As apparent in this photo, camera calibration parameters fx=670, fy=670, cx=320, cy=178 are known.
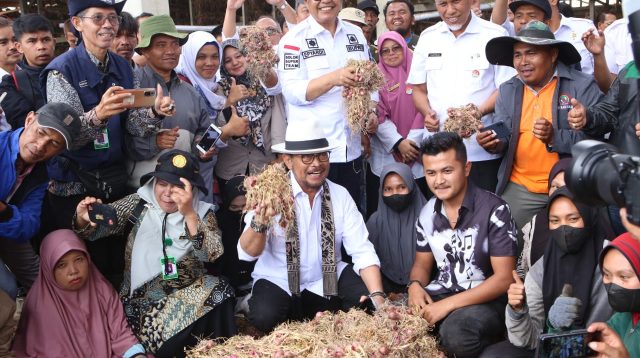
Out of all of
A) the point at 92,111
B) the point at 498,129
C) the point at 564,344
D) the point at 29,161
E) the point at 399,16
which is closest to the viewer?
the point at 564,344

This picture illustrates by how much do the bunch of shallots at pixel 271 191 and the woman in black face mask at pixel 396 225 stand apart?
47.5 inches

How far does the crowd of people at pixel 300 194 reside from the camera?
4.34 m

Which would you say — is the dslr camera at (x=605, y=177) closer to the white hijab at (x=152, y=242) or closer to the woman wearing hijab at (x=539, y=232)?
the woman wearing hijab at (x=539, y=232)

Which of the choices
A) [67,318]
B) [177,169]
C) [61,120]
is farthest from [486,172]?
[67,318]

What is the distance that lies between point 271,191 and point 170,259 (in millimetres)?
1127

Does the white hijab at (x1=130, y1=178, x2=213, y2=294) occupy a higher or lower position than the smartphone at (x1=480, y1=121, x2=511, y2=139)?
lower

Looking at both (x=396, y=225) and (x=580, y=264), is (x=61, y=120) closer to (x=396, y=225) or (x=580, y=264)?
(x=396, y=225)

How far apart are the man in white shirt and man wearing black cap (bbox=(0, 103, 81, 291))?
4.48ft

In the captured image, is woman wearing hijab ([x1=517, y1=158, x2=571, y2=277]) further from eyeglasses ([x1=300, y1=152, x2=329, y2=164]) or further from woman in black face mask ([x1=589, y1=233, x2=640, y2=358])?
eyeglasses ([x1=300, y1=152, x2=329, y2=164])

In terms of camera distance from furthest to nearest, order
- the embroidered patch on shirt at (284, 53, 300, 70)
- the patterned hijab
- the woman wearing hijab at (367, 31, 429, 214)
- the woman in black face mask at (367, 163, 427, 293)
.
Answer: the woman wearing hijab at (367, 31, 429, 214) → the patterned hijab → the embroidered patch on shirt at (284, 53, 300, 70) → the woman in black face mask at (367, 163, 427, 293)

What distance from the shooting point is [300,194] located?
16.0 feet

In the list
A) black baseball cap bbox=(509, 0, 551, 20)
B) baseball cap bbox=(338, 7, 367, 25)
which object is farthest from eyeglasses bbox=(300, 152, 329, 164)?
baseball cap bbox=(338, 7, 367, 25)

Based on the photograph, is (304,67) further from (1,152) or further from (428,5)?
(428,5)

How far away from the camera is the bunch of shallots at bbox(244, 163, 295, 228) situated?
424cm
